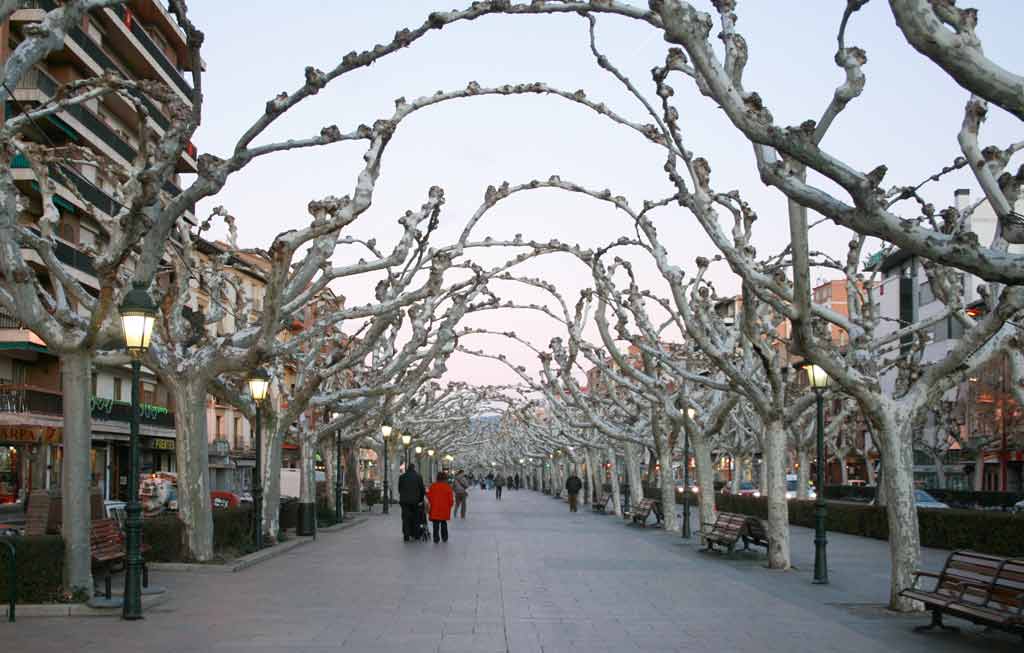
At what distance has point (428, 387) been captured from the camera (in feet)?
219

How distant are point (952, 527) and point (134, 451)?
64.7ft

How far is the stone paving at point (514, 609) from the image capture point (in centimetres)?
1183

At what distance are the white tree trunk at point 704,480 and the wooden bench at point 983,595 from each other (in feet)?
44.8

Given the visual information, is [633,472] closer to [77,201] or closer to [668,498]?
[668,498]

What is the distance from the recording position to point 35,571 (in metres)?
14.0

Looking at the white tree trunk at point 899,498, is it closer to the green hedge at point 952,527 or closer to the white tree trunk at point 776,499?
the white tree trunk at point 776,499

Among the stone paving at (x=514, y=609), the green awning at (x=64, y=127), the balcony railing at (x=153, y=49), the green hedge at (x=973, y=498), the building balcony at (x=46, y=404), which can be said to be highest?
the balcony railing at (x=153, y=49)

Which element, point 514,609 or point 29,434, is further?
point 29,434

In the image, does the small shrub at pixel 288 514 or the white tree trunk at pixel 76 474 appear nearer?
the white tree trunk at pixel 76 474

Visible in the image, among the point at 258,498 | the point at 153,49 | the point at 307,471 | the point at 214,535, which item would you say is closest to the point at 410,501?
the point at 307,471

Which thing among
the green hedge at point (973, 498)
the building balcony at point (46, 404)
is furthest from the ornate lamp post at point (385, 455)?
the green hedge at point (973, 498)

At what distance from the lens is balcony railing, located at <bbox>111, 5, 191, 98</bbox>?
45156 millimetres

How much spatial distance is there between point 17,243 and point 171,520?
22.5 ft

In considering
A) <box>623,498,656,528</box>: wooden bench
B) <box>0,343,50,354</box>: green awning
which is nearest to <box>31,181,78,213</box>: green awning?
<box>0,343,50,354</box>: green awning
